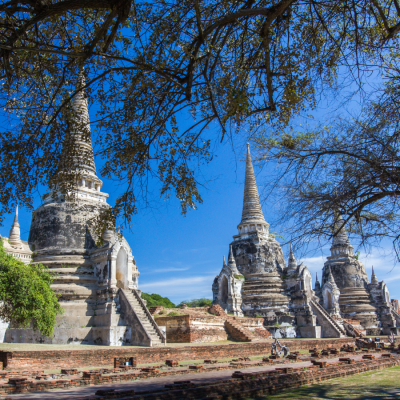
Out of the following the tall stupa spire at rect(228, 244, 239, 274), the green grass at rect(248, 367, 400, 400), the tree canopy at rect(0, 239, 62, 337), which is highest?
the tall stupa spire at rect(228, 244, 239, 274)

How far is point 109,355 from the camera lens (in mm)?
12797

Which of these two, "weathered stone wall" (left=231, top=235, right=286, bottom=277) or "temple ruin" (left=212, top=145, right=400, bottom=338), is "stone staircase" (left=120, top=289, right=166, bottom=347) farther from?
"weathered stone wall" (left=231, top=235, right=286, bottom=277)

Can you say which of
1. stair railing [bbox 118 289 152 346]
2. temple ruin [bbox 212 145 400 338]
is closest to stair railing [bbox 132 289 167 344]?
stair railing [bbox 118 289 152 346]

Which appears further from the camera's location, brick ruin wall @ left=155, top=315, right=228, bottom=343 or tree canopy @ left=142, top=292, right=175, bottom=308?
tree canopy @ left=142, top=292, right=175, bottom=308

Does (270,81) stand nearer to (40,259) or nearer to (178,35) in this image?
(178,35)

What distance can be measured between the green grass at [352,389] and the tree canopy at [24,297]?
8.69 metres

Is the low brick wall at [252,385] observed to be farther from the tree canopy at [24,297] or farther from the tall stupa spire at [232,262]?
the tall stupa spire at [232,262]

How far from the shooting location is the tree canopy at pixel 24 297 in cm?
1390

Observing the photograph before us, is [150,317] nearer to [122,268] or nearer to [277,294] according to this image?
[122,268]

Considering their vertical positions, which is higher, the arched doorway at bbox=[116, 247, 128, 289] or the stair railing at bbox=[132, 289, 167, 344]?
the arched doorway at bbox=[116, 247, 128, 289]

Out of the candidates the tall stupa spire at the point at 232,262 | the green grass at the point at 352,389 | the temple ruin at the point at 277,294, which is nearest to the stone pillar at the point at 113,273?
the temple ruin at the point at 277,294

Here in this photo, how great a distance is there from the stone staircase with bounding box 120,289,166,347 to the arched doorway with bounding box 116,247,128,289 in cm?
109

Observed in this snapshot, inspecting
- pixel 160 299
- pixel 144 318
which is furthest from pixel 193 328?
pixel 160 299

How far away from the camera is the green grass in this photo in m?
8.09
